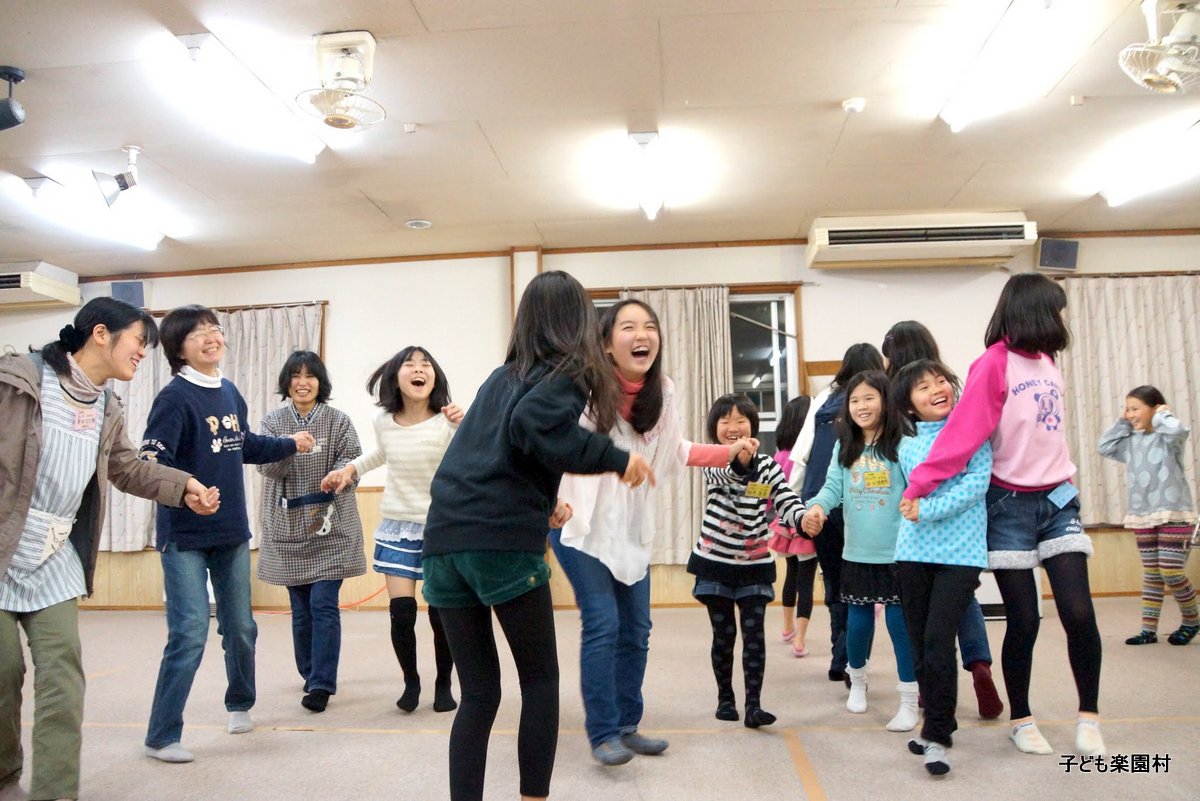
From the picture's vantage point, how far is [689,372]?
6.73m

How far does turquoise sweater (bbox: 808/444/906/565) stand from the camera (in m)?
2.88

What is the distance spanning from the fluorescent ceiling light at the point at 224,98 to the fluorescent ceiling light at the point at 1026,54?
11.0ft

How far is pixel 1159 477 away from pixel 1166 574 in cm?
52

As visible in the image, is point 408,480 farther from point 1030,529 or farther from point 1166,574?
point 1166,574

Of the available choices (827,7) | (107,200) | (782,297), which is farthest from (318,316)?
(827,7)

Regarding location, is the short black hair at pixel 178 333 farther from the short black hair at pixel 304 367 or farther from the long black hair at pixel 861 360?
the long black hair at pixel 861 360

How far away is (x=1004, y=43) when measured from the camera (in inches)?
153

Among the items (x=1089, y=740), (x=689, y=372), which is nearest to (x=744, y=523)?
(x=1089, y=740)

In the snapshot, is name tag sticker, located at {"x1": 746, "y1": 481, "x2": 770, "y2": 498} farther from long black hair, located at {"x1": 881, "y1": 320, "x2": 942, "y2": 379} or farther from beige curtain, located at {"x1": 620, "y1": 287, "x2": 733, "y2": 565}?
beige curtain, located at {"x1": 620, "y1": 287, "x2": 733, "y2": 565}

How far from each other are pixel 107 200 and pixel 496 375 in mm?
4339

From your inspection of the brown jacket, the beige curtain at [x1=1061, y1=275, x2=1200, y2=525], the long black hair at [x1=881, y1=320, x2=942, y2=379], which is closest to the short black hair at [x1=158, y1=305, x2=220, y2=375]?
the brown jacket

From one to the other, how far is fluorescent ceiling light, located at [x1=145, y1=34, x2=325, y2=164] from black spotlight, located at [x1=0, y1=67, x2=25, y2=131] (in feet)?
1.85

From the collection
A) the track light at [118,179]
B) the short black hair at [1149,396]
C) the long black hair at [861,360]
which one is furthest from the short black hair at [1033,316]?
the track light at [118,179]

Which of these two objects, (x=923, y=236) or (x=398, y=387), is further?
(x=923, y=236)
